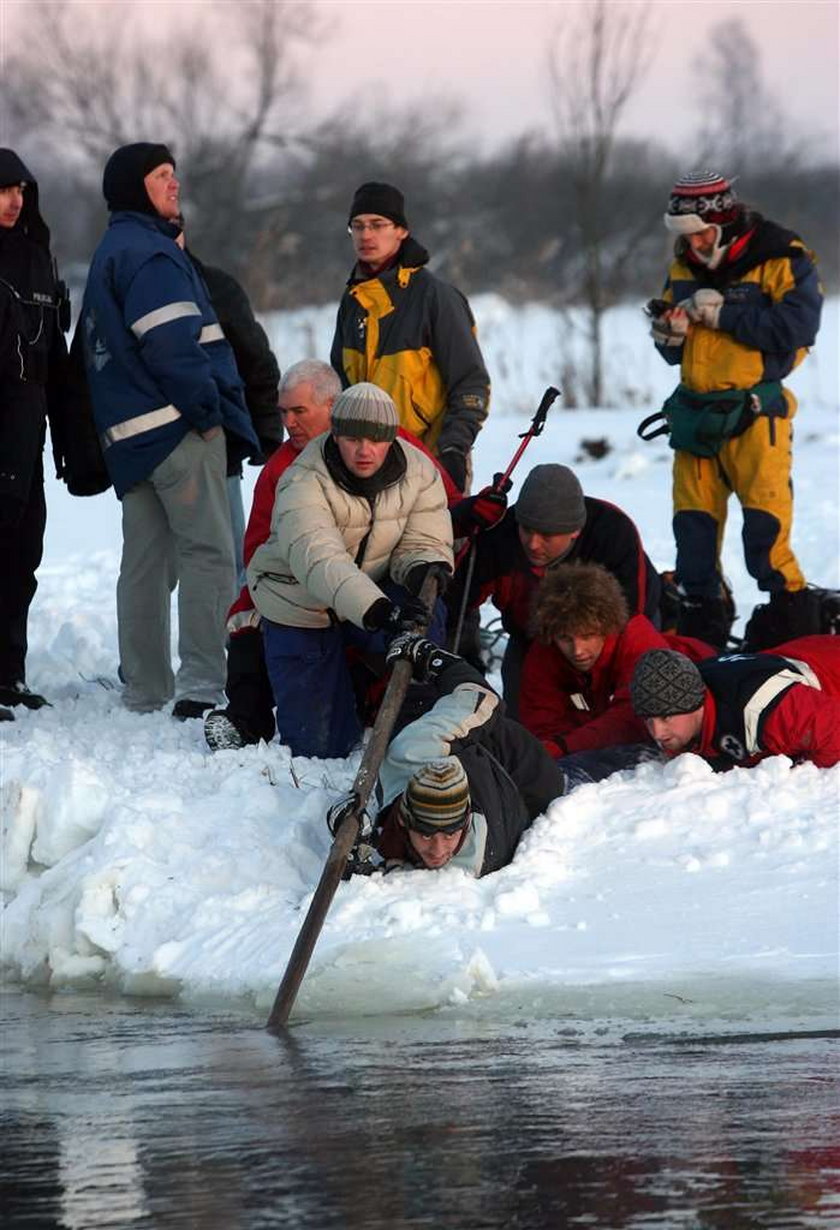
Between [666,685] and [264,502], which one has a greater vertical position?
[264,502]

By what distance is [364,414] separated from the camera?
6.60m

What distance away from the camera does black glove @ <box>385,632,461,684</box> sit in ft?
20.7

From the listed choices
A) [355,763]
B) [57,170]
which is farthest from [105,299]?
[57,170]

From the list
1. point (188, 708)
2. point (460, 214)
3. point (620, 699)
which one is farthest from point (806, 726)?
point (460, 214)

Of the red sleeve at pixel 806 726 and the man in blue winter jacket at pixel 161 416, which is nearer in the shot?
the red sleeve at pixel 806 726

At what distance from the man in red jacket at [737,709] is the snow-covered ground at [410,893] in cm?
11

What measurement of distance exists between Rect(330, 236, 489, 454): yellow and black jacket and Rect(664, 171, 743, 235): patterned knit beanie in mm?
903

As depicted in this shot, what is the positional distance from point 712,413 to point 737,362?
0.70ft

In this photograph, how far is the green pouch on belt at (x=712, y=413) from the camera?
26.7 feet

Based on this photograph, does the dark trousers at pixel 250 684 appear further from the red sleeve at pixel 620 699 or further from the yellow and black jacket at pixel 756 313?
the yellow and black jacket at pixel 756 313

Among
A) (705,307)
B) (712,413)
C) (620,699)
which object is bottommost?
(620,699)

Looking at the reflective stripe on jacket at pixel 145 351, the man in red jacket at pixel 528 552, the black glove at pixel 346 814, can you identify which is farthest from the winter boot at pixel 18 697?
the black glove at pixel 346 814

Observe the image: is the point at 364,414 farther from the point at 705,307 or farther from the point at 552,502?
the point at 705,307

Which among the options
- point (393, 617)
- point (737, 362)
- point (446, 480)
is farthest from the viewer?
point (737, 362)
